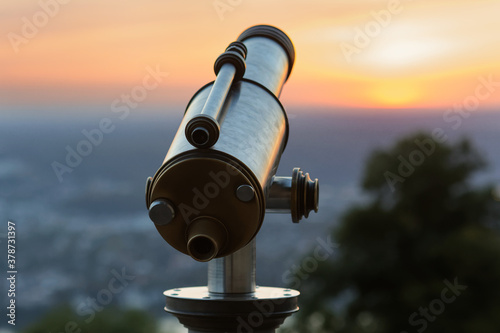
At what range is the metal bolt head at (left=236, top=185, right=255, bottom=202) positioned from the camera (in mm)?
971

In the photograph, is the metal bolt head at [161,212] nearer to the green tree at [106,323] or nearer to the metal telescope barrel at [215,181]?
the metal telescope barrel at [215,181]

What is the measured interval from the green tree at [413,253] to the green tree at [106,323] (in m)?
1.54

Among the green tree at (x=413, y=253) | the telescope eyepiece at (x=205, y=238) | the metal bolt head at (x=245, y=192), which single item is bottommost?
the telescope eyepiece at (x=205, y=238)

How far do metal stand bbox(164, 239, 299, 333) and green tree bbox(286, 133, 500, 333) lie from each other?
356 centimetres

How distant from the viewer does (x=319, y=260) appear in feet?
16.2

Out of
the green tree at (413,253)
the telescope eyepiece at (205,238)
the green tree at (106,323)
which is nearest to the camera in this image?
the telescope eyepiece at (205,238)

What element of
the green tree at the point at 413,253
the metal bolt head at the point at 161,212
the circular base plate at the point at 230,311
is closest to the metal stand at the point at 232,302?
the circular base plate at the point at 230,311

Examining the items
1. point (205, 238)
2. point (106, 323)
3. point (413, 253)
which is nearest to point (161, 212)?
point (205, 238)

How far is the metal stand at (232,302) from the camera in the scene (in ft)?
3.46

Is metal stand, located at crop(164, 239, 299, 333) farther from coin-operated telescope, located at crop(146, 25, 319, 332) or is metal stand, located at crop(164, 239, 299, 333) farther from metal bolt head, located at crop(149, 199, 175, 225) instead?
metal bolt head, located at crop(149, 199, 175, 225)

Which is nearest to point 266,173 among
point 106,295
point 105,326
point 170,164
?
point 170,164

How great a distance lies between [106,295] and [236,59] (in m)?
1.60

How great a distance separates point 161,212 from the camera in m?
0.98

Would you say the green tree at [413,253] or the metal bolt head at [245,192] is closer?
the metal bolt head at [245,192]
